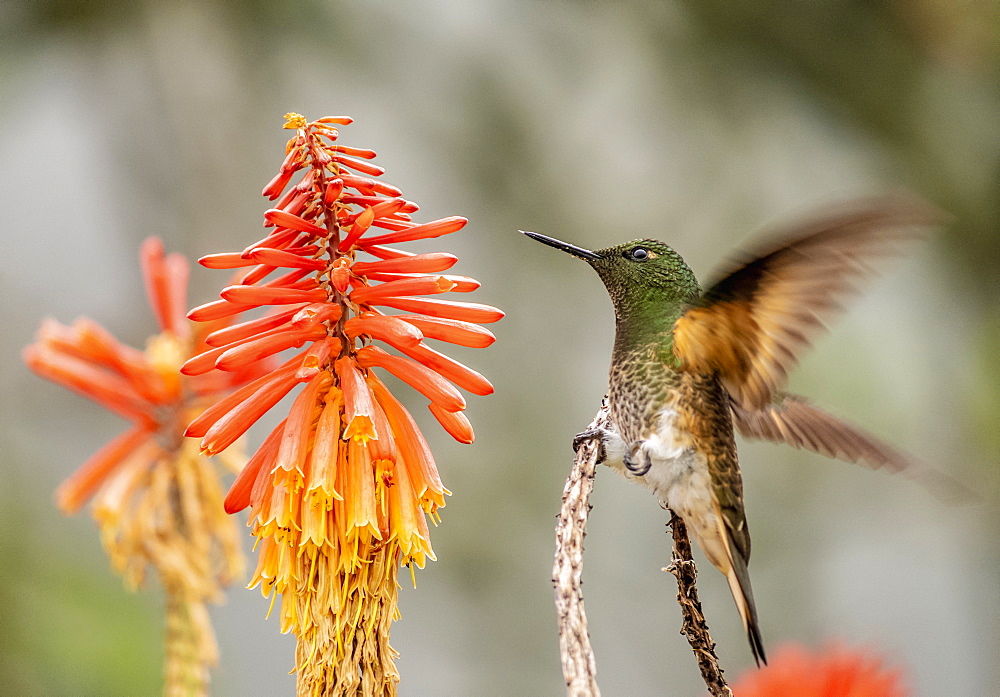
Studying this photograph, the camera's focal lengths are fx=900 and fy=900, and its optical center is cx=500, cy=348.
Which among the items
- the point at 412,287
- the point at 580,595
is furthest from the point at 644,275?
the point at 580,595

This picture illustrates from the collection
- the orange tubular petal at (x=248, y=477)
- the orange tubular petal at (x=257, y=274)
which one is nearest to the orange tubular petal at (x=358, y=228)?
the orange tubular petal at (x=257, y=274)

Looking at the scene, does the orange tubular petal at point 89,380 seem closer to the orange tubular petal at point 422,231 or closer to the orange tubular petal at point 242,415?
the orange tubular petal at point 242,415

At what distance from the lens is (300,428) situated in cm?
137

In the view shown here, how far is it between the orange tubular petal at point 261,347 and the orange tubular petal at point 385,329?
5 centimetres

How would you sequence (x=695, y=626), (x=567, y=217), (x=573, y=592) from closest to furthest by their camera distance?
(x=573, y=592), (x=695, y=626), (x=567, y=217)

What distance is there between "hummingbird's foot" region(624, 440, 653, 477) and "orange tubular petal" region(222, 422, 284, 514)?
2.45ft

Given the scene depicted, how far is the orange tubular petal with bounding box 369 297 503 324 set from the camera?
4.48 ft

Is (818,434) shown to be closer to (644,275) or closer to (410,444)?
(644,275)

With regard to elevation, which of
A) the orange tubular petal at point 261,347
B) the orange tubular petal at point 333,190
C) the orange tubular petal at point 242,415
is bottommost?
the orange tubular petal at point 242,415

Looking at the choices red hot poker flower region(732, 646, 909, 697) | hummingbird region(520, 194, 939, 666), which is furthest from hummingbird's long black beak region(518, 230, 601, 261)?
red hot poker flower region(732, 646, 909, 697)

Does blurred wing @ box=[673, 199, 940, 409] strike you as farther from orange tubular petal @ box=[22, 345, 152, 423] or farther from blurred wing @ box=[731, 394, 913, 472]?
orange tubular petal @ box=[22, 345, 152, 423]

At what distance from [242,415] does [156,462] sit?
617mm

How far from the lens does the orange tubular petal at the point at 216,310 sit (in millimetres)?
1298

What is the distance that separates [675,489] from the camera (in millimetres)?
1904
